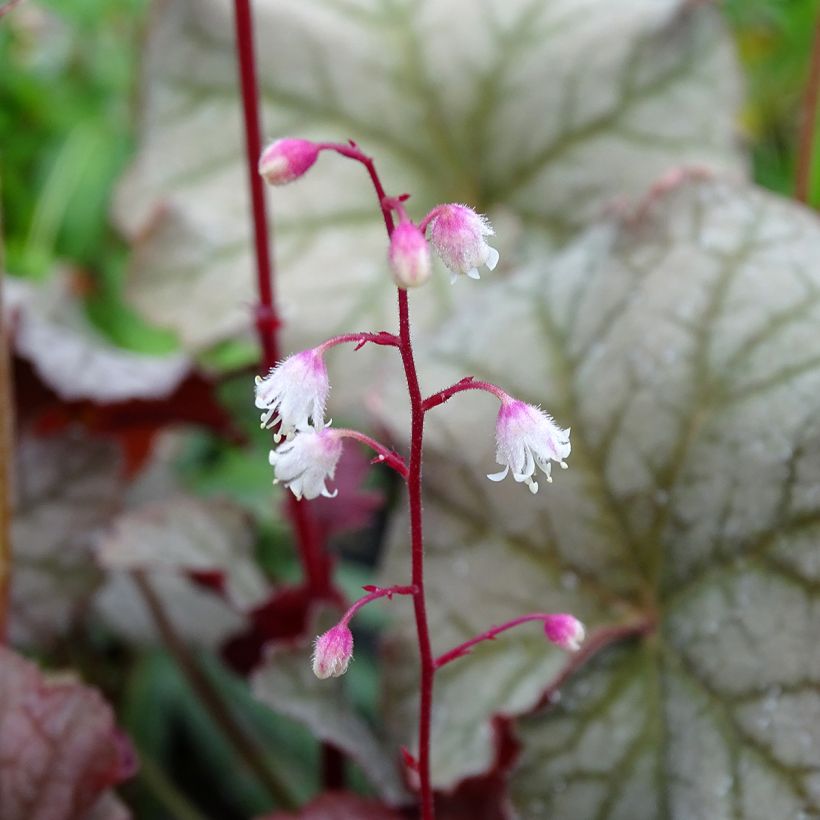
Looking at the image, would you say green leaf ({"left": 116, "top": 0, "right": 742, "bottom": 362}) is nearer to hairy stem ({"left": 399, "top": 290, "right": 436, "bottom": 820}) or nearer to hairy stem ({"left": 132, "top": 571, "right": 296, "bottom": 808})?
hairy stem ({"left": 132, "top": 571, "right": 296, "bottom": 808})

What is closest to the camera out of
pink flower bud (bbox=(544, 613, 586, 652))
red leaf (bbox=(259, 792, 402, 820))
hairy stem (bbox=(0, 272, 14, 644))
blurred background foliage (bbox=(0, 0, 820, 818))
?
pink flower bud (bbox=(544, 613, 586, 652))

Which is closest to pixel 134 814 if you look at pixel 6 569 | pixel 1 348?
pixel 6 569

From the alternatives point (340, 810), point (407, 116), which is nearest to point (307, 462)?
point (340, 810)

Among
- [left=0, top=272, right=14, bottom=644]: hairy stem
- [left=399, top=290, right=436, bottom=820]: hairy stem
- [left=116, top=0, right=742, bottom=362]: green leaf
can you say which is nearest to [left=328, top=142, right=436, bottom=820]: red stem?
[left=399, top=290, right=436, bottom=820]: hairy stem

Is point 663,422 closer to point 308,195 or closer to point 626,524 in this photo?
point 626,524

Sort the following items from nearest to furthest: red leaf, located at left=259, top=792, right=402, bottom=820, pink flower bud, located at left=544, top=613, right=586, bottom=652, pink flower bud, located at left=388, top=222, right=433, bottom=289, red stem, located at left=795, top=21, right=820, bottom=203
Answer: pink flower bud, located at left=388, top=222, right=433, bottom=289 < pink flower bud, located at left=544, top=613, right=586, bottom=652 < red leaf, located at left=259, top=792, right=402, bottom=820 < red stem, located at left=795, top=21, right=820, bottom=203

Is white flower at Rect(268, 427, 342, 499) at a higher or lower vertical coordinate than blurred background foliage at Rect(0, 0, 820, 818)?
higher

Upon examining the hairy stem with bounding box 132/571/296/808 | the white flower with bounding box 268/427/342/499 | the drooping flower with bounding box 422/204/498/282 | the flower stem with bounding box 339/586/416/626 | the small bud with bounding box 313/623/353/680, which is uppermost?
the drooping flower with bounding box 422/204/498/282

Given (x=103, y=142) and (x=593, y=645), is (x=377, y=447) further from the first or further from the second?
(x=103, y=142)
